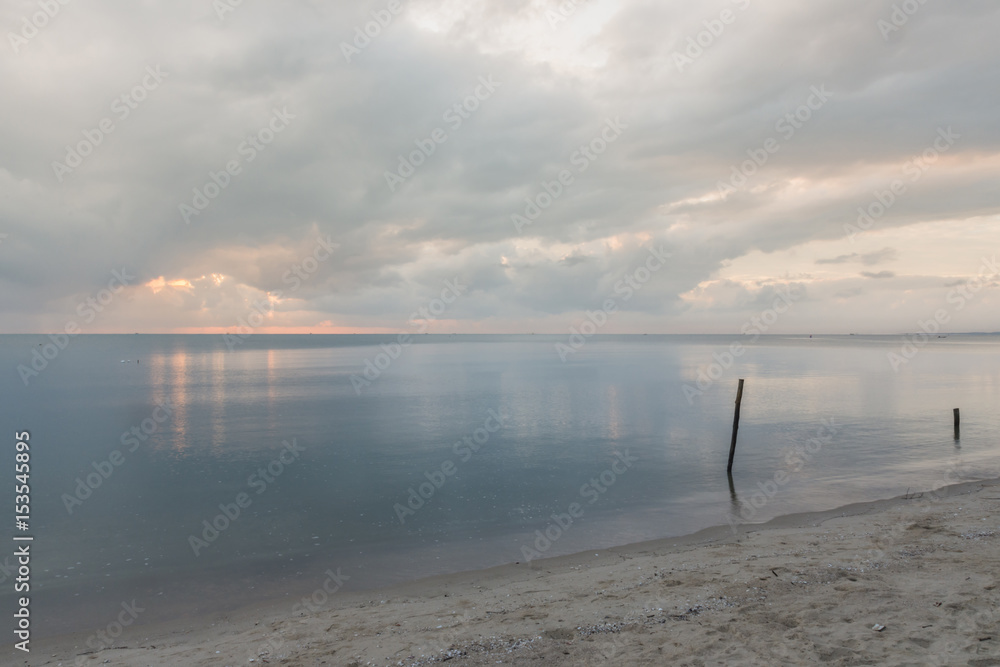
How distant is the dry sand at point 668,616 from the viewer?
349 inches

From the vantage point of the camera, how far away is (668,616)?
10484 mm

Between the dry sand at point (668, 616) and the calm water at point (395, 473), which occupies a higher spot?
the dry sand at point (668, 616)

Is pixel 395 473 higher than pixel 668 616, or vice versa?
pixel 668 616

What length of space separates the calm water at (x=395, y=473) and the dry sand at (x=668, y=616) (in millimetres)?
2596

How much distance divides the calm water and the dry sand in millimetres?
2596

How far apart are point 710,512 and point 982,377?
80.6 metres

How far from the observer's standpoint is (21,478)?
28734 millimetres

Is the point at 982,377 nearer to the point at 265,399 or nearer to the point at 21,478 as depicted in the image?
the point at 265,399

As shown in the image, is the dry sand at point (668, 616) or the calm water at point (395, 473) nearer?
the dry sand at point (668, 616)

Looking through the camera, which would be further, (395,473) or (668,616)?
(395,473)

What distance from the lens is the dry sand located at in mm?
8875

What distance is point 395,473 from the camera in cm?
2967

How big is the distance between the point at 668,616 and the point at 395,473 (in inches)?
838

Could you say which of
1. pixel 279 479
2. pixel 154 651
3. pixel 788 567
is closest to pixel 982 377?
pixel 788 567
